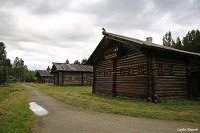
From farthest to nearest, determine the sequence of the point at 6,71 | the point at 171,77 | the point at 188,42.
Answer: the point at 188,42
the point at 6,71
the point at 171,77

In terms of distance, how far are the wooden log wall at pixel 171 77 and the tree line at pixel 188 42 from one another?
32.7 meters

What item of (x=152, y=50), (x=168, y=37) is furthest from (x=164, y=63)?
(x=168, y=37)

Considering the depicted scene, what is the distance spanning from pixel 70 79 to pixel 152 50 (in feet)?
85.6

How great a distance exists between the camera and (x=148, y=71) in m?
11.1

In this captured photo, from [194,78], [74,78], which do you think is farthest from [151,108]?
[74,78]

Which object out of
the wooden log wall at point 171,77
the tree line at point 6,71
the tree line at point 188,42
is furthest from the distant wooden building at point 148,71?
the tree line at point 188,42

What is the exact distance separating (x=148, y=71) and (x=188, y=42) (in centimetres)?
4134

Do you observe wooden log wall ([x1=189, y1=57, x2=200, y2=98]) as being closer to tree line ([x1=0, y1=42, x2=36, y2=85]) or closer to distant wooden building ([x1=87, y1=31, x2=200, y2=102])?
distant wooden building ([x1=87, y1=31, x2=200, y2=102])

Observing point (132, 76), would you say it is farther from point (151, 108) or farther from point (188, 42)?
point (188, 42)

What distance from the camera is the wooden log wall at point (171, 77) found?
1141cm

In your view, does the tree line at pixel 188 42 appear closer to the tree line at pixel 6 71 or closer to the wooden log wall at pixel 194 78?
the wooden log wall at pixel 194 78

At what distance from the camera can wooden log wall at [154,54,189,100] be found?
37.4ft

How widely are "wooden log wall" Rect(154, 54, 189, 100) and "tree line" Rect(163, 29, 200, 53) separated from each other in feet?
107

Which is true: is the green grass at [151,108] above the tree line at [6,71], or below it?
below
